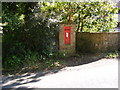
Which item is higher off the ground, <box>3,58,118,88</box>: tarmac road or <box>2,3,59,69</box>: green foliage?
<box>2,3,59,69</box>: green foliage

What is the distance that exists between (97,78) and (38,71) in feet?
7.75

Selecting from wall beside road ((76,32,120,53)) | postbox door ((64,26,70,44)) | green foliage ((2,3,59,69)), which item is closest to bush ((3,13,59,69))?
green foliage ((2,3,59,69))

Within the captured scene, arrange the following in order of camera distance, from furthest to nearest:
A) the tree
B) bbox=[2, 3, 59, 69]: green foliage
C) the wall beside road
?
the wall beside road → the tree → bbox=[2, 3, 59, 69]: green foliage

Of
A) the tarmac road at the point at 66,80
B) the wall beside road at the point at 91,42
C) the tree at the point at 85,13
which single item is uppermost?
the tree at the point at 85,13

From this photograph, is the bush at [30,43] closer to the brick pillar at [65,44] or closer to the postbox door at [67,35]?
the brick pillar at [65,44]

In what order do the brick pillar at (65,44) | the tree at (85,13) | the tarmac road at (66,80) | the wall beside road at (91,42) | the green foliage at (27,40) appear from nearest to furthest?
the tarmac road at (66,80), the green foliage at (27,40), the tree at (85,13), the brick pillar at (65,44), the wall beside road at (91,42)

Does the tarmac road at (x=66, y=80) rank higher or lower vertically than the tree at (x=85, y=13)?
lower

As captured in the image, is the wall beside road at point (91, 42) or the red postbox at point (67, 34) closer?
the red postbox at point (67, 34)

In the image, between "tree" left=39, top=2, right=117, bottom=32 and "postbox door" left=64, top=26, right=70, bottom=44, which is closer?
"tree" left=39, top=2, right=117, bottom=32

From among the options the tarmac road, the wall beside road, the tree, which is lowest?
the tarmac road

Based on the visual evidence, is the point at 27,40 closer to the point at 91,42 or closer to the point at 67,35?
the point at 67,35

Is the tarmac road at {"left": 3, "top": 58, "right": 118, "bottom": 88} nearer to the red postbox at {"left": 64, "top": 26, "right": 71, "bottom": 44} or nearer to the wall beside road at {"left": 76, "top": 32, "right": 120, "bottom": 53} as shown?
the red postbox at {"left": 64, "top": 26, "right": 71, "bottom": 44}

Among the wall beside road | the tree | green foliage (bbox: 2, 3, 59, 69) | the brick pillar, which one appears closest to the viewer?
green foliage (bbox: 2, 3, 59, 69)

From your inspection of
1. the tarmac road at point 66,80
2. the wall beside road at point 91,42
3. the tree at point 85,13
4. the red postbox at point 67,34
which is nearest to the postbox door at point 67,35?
the red postbox at point 67,34
